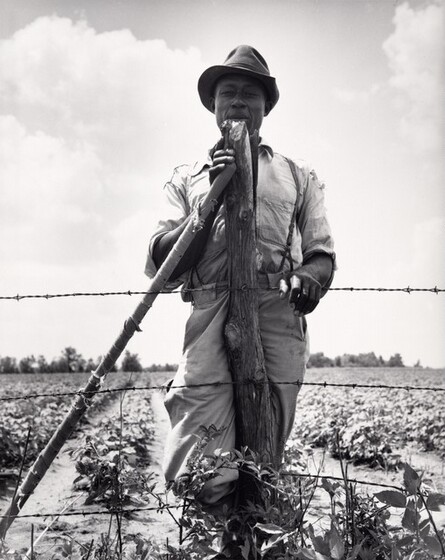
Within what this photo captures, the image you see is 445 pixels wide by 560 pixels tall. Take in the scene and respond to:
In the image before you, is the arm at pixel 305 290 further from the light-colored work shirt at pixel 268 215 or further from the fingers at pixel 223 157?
the fingers at pixel 223 157

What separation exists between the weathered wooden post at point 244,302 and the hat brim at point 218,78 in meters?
0.34

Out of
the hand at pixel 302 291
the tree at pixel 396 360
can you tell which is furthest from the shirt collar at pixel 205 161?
the tree at pixel 396 360

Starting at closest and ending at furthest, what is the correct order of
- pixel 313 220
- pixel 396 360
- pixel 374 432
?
pixel 313 220 < pixel 374 432 < pixel 396 360

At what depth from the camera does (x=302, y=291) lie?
7.02 feet

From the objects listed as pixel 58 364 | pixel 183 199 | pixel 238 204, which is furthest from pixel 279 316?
pixel 58 364

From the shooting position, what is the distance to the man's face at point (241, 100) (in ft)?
7.98

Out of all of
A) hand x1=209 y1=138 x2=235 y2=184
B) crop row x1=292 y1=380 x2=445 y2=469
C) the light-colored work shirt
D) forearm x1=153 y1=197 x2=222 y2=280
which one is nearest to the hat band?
the light-colored work shirt

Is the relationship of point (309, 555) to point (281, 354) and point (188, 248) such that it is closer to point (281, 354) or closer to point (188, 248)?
point (281, 354)

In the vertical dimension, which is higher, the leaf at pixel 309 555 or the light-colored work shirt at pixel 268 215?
the light-colored work shirt at pixel 268 215

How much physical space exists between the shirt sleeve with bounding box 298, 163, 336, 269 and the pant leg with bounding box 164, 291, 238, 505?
45cm

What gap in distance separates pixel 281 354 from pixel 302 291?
35 centimetres

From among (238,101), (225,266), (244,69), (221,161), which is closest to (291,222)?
(225,266)

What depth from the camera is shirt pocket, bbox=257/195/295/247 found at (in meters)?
2.39

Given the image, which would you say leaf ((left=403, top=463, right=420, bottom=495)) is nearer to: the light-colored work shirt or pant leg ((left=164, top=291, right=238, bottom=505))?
pant leg ((left=164, top=291, right=238, bottom=505))
